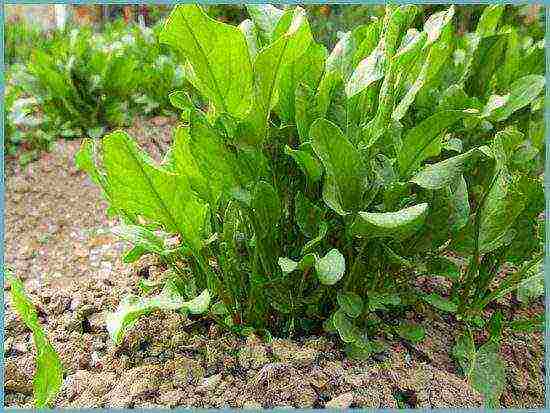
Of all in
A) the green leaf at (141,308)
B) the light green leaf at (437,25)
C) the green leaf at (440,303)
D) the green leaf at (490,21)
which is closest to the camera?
the green leaf at (141,308)

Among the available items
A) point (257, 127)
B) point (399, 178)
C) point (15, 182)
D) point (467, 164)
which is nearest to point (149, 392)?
point (257, 127)

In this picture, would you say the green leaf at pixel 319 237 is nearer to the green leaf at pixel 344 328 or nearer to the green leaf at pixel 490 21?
the green leaf at pixel 344 328

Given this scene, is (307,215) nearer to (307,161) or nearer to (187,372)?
(307,161)

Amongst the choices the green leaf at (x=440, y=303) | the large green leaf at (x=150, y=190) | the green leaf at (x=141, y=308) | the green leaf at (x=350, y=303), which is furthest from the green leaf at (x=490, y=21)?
the green leaf at (x=141, y=308)

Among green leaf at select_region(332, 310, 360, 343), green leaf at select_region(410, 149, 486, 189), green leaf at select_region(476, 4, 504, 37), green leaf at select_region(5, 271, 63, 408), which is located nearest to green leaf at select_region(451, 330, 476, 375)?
green leaf at select_region(332, 310, 360, 343)

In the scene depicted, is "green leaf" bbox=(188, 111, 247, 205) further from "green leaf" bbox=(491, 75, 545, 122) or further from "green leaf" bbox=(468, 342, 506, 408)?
"green leaf" bbox=(491, 75, 545, 122)
